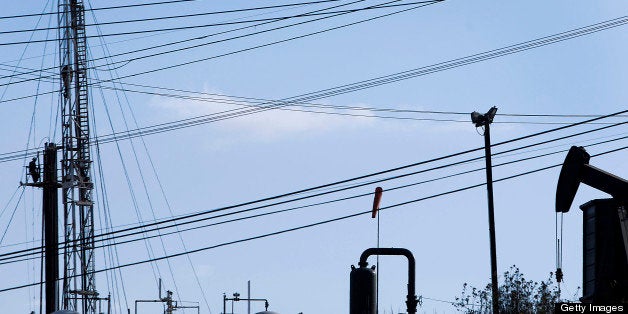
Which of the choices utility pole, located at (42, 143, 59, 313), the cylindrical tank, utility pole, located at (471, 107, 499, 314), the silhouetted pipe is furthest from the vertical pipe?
the cylindrical tank

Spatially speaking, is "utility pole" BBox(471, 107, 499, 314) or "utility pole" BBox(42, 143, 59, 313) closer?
"utility pole" BBox(471, 107, 499, 314)

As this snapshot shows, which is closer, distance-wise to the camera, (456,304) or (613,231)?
(613,231)

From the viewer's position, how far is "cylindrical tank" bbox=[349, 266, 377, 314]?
18594mm

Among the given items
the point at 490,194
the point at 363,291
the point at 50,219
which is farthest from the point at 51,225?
the point at 363,291

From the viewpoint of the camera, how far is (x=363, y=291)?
18.9 meters

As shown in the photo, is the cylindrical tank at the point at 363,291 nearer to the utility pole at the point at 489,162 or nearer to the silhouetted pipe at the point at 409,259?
the silhouetted pipe at the point at 409,259

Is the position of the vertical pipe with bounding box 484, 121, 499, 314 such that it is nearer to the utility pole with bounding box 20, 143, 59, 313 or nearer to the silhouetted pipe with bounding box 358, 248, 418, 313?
the utility pole with bounding box 20, 143, 59, 313

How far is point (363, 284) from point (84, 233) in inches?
1319

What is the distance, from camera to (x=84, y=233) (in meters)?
50.8

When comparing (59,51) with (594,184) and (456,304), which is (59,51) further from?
(594,184)

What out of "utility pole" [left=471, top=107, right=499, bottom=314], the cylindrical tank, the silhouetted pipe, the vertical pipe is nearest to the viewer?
the cylindrical tank

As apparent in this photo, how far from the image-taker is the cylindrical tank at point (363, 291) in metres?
18.6

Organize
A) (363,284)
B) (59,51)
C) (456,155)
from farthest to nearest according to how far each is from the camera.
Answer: (59,51) → (456,155) → (363,284)

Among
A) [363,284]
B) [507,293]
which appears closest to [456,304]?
[507,293]
